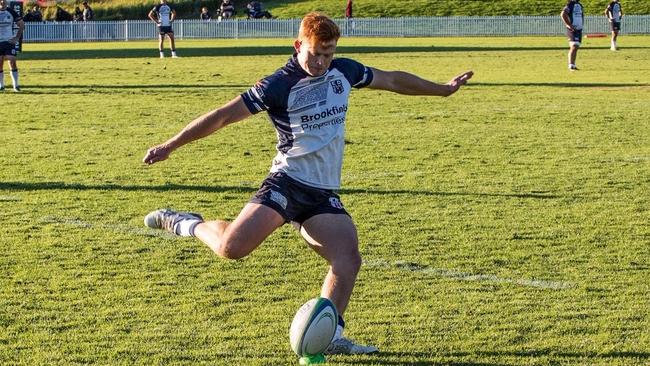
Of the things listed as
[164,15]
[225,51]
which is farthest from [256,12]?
[164,15]

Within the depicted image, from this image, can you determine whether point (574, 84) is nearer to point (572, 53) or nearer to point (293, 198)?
point (572, 53)

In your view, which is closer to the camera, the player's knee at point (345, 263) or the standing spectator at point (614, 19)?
the player's knee at point (345, 263)

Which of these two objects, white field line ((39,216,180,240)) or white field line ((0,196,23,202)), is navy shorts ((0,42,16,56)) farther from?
white field line ((39,216,180,240))

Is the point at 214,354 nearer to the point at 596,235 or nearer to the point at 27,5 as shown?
the point at 596,235

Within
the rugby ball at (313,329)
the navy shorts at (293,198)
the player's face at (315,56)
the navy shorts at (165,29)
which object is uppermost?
the player's face at (315,56)

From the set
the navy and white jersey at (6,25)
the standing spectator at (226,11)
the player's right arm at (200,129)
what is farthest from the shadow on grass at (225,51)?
the player's right arm at (200,129)

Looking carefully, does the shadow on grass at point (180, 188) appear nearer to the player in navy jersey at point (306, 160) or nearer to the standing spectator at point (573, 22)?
the player in navy jersey at point (306, 160)

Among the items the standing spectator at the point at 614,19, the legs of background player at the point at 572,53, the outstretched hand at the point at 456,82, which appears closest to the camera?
the outstretched hand at the point at 456,82

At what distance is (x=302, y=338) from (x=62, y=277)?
264 centimetres

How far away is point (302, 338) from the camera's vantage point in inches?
235

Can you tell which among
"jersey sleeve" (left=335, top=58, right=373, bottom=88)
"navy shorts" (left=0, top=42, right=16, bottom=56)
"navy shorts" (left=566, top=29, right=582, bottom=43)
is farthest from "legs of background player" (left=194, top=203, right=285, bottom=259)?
"navy shorts" (left=566, top=29, right=582, bottom=43)

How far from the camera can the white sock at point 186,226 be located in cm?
694

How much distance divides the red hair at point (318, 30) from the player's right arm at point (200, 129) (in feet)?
1.70

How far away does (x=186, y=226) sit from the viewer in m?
7.02
